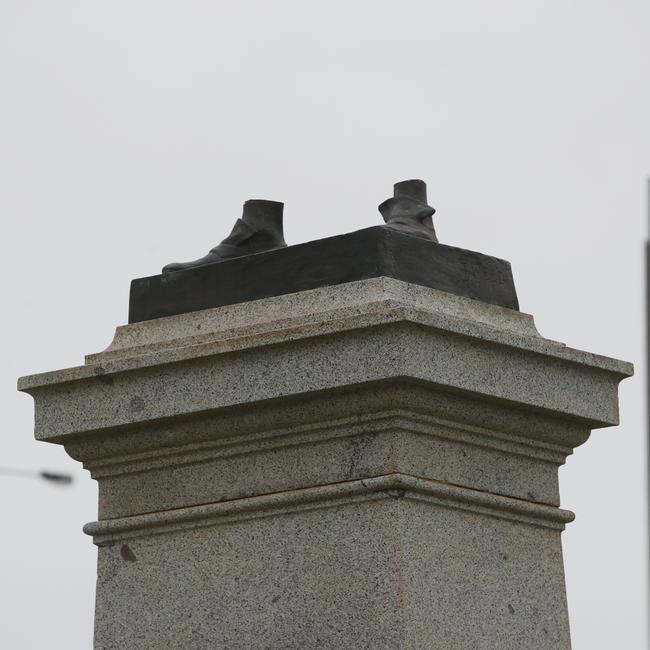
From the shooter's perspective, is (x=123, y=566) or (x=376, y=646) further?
(x=123, y=566)

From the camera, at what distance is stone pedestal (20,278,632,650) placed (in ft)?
21.7

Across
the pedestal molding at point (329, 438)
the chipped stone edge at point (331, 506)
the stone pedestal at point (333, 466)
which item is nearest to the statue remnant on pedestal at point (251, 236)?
the stone pedestal at point (333, 466)

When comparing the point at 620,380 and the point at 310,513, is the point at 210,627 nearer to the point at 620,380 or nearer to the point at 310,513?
the point at 310,513

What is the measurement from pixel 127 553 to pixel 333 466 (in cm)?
102

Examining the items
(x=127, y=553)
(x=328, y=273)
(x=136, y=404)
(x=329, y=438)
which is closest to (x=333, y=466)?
(x=329, y=438)

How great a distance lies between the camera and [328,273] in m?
6.99

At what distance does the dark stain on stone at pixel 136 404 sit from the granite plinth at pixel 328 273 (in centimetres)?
42

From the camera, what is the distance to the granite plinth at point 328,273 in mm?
6922

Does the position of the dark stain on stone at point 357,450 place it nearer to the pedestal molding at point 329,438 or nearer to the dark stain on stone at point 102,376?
the pedestal molding at point 329,438

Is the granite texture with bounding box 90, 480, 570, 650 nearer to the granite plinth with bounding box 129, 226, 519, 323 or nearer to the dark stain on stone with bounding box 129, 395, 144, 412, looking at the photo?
the dark stain on stone with bounding box 129, 395, 144, 412

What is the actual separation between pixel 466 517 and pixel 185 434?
3.67 ft

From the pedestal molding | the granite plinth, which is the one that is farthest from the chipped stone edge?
the granite plinth

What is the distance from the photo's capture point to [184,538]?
23.4ft

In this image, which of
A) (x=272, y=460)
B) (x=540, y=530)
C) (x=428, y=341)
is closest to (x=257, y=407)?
(x=272, y=460)
